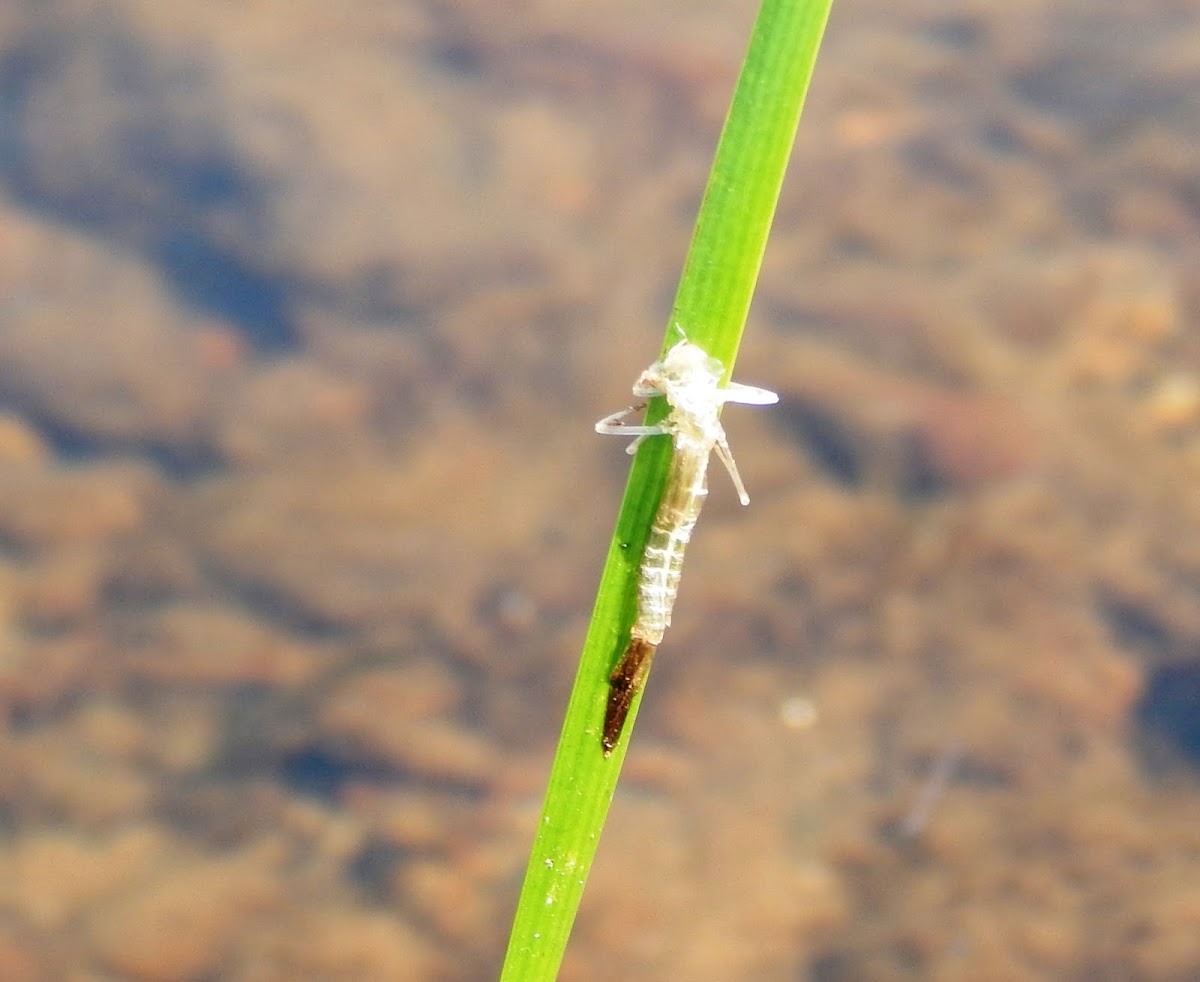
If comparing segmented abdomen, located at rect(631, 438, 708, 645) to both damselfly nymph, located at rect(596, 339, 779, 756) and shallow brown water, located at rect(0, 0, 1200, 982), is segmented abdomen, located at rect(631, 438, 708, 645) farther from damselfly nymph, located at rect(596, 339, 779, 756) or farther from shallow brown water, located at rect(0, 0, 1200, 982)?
shallow brown water, located at rect(0, 0, 1200, 982)

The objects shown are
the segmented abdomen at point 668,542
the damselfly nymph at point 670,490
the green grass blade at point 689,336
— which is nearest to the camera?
the green grass blade at point 689,336

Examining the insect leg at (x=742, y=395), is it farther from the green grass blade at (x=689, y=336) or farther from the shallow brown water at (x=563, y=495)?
the shallow brown water at (x=563, y=495)

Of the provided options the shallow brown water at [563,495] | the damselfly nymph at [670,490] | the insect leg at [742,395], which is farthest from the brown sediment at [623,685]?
the shallow brown water at [563,495]

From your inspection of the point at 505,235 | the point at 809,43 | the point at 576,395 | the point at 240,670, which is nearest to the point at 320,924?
the point at 240,670

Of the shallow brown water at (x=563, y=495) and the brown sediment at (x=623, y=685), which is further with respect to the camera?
the shallow brown water at (x=563, y=495)

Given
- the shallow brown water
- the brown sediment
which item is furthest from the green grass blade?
the shallow brown water

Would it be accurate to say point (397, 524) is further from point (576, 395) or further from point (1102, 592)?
point (1102, 592)
